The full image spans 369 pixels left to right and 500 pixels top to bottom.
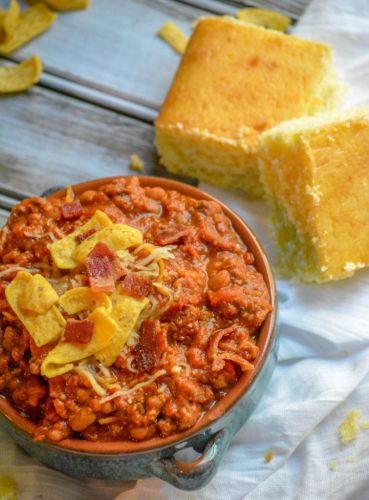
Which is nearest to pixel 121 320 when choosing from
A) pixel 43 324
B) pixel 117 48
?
pixel 43 324

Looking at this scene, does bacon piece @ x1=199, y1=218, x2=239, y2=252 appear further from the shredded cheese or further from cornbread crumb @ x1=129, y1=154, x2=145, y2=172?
cornbread crumb @ x1=129, y1=154, x2=145, y2=172

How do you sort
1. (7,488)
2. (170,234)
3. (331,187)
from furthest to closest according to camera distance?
1. (331,187)
2. (7,488)
3. (170,234)

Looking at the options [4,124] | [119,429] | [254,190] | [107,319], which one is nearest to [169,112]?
[254,190]

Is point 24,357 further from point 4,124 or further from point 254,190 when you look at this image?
point 4,124

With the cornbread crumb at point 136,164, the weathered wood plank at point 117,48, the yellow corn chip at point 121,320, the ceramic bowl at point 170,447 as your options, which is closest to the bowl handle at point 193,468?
the ceramic bowl at point 170,447

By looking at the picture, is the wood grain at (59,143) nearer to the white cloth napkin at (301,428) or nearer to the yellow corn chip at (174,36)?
the yellow corn chip at (174,36)

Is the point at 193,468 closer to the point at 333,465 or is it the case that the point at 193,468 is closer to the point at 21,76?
the point at 333,465
